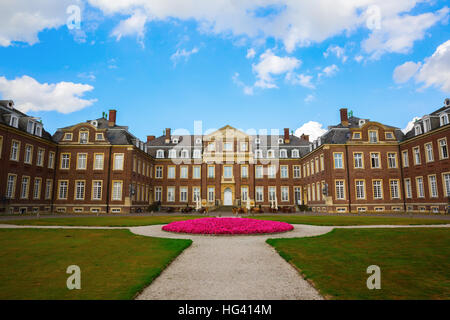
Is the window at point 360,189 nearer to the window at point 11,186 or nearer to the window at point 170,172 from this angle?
the window at point 170,172

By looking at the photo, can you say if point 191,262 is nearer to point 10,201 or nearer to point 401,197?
point 10,201

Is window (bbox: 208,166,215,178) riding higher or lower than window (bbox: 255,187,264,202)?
higher

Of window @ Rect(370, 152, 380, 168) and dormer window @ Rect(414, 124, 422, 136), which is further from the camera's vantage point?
window @ Rect(370, 152, 380, 168)

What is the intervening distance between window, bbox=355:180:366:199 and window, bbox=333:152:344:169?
2.82 metres

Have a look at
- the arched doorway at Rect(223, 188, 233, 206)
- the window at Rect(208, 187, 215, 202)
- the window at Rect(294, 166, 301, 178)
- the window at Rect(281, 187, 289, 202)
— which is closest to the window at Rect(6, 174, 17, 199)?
the window at Rect(208, 187, 215, 202)

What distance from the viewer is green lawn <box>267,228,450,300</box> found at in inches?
192

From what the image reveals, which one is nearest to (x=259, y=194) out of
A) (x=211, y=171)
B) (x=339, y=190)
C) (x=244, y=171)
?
(x=244, y=171)

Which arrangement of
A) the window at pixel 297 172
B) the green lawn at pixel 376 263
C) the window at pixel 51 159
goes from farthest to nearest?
1. the window at pixel 297 172
2. the window at pixel 51 159
3. the green lawn at pixel 376 263

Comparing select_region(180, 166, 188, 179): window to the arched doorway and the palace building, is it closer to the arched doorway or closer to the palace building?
the palace building

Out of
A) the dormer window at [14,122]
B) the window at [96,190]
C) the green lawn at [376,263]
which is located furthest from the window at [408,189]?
the dormer window at [14,122]

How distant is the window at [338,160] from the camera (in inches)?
1336

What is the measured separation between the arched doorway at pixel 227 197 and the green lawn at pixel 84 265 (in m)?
32.5

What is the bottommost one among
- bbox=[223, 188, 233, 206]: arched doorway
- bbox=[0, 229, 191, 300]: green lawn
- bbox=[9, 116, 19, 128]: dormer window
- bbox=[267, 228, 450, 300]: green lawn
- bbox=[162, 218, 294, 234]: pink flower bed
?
bbox=[267, 228, 450, 300]: green lawn
